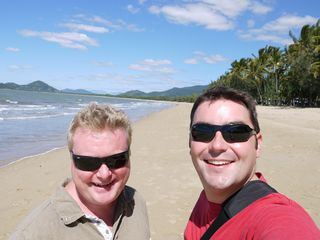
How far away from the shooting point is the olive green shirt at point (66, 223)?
5.89ft

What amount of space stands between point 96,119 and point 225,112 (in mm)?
768

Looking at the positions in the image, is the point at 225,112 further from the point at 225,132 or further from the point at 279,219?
the point at 279,219

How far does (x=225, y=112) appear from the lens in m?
2.02

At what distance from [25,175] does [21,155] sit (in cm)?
316

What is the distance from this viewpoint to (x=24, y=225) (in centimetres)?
180

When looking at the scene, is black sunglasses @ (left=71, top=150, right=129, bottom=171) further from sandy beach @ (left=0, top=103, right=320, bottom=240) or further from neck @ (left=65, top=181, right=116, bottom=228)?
sandy beach @ (left=0, top=103, right=320, bottom=240)

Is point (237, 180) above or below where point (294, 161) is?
above

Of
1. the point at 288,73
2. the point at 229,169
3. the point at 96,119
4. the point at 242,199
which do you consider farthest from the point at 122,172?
the point at 288,73

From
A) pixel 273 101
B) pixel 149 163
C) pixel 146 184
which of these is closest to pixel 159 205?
pixel 146 184

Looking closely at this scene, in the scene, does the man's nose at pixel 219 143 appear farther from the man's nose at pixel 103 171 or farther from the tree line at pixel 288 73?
the tree line at pixel 288 73

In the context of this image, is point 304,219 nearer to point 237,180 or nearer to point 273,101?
point 237,180

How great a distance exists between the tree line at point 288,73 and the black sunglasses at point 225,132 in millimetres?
30113

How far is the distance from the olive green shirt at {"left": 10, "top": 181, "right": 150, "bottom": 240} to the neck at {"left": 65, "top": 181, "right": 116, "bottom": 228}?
1.8 inches

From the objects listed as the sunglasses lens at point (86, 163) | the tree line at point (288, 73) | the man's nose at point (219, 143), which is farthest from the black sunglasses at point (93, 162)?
the tree line at point (288, 73)
